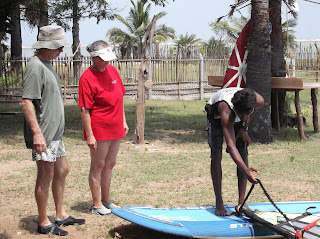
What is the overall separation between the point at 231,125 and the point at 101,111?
1479 mm

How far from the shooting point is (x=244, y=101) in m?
5.22

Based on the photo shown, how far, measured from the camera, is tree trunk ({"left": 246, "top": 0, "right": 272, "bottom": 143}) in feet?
37.5

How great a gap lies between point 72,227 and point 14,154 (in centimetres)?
494

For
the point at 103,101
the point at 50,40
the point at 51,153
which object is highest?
the point at 50,40

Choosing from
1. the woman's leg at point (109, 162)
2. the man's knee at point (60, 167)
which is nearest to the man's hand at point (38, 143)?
the man's knee at point (60, 167)

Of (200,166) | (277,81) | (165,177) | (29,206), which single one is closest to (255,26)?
(277,81)

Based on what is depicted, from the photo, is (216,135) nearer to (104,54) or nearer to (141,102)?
(104,54)

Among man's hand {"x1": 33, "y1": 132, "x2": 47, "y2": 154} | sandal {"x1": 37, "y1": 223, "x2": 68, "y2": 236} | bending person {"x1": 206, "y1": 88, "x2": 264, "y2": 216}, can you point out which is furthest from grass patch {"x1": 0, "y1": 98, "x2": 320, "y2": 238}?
man's hand {"x1": 33, "y1": 132, "x2": 47, "y2": 154}

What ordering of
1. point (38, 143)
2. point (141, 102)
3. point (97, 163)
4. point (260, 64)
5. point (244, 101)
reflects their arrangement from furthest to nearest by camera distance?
point (260, 64)
point (141, 102)
point (97, 163)
point (244, 101)
point (38, 143)

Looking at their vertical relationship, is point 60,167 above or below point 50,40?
below

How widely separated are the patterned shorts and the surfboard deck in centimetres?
83

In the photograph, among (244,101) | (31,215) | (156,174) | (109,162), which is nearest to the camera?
(244,101)

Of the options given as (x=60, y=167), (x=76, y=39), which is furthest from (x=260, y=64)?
(x=76, y=39)

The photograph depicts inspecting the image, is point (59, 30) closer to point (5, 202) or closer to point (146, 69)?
point (5, 202)
